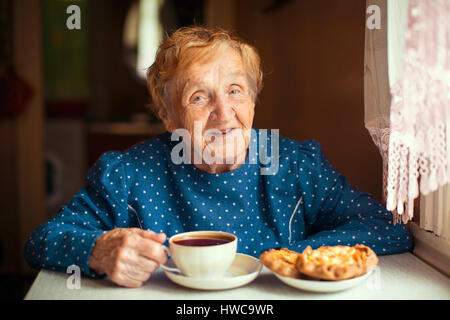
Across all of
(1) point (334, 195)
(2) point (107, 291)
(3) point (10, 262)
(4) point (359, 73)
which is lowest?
(3) point (10, 262)

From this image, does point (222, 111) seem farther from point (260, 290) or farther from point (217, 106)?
point (260, 290)

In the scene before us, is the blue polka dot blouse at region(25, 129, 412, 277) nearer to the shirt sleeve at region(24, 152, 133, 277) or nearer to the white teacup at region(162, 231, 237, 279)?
the shirt sleeve at region(24, 152, 133, 277)

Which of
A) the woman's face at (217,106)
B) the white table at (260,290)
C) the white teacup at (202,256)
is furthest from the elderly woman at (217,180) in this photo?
the white teacup at (202,256)

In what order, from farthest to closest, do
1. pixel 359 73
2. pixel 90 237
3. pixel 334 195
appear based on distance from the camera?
pixel 359 73 < pixel 334 195 < pixel 90 237

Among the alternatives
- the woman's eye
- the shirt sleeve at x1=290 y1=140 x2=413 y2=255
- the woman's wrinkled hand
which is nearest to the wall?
the shirt sleeve at x1=290 y1=140 x2=413 y2=255

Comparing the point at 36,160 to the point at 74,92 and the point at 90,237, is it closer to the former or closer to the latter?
the point at 74,92

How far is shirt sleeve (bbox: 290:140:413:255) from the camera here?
1.09m

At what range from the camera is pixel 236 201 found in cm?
122

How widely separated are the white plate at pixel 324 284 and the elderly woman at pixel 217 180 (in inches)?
9.2

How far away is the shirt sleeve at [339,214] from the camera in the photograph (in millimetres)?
1094

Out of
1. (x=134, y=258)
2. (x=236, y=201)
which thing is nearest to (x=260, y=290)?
(x=134, y=258)

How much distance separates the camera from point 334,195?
1250 millimetres
